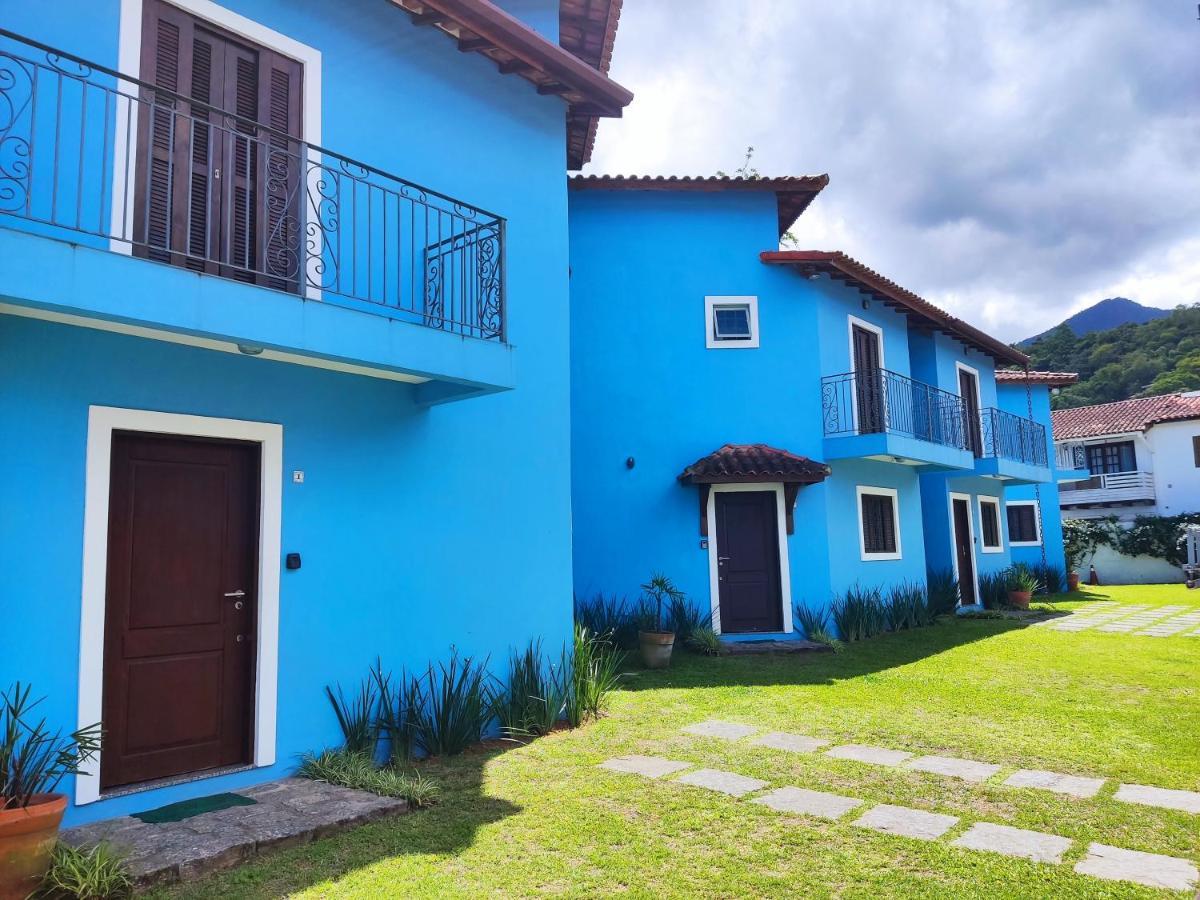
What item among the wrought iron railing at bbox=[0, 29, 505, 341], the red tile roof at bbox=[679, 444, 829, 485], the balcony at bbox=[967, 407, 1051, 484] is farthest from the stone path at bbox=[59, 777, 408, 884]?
the balcony at bbox=[967, 407, 1051, 484]

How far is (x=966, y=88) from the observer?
8.52m

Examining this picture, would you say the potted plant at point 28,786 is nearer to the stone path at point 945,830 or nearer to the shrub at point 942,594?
the stone path at point 945,830

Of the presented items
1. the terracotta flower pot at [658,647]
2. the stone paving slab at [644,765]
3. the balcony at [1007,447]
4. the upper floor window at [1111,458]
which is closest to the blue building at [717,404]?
A: the terracotta flower pot at [658,647]

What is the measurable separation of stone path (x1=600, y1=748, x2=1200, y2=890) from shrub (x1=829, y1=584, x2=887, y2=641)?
22.8 ft

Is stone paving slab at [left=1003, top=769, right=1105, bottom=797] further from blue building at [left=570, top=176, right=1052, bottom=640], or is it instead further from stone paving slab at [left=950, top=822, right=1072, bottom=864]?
blue building at [left=570, top=176, right=1052, bottom=640]

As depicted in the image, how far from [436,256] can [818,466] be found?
7.37 meters

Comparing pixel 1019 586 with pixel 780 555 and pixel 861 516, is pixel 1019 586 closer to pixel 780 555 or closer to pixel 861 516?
pixel 861 516

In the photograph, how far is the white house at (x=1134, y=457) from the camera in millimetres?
30000

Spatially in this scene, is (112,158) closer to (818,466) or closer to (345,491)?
(345,491)

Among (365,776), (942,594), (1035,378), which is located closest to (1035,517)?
(1035,378)

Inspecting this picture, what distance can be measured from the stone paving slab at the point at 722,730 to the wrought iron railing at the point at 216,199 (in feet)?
12.4

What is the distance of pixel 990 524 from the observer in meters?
19.6

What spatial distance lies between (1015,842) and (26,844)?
191 inches

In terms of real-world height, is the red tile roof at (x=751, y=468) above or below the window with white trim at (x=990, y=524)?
above
